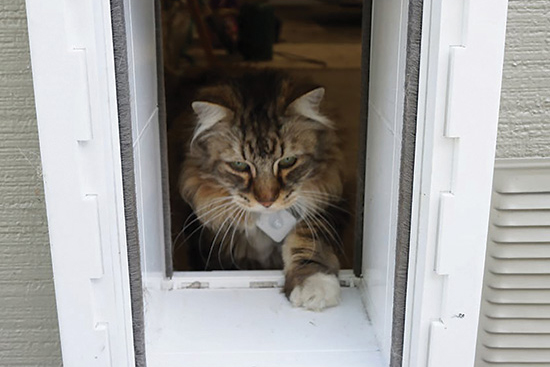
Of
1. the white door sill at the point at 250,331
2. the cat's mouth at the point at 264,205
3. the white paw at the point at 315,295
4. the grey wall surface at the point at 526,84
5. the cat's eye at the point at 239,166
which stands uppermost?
the grey wall surface at the point at 526,84

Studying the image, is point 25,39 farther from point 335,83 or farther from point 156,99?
point 335,83

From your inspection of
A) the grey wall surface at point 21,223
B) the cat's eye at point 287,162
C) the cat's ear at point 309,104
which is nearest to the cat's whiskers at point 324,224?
the cat's eye at point 287,162

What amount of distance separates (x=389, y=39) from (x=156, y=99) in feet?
1.54

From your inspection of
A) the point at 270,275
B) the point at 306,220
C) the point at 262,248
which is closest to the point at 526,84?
the point at 270,275

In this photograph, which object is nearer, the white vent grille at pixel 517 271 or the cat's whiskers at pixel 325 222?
the white vent grille at pixel 517 271

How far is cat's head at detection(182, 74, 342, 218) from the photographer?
62.0 inches

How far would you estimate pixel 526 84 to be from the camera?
96cm

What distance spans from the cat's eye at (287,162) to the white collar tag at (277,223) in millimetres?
121

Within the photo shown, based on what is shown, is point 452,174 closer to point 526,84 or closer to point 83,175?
point 526,84

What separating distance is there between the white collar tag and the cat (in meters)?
0.02

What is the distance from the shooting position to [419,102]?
88 cm

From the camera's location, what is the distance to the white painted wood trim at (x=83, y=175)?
809 mm

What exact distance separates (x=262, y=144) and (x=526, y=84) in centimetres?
75

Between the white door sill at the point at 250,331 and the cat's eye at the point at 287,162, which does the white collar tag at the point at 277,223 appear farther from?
the white door sill at the point at 250,331
